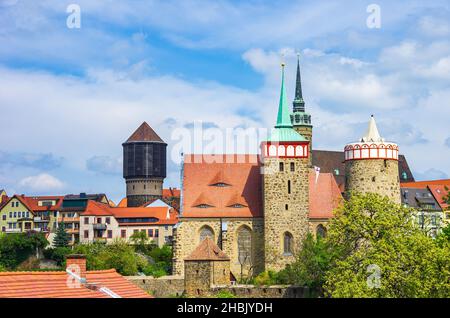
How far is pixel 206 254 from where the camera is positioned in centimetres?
5156

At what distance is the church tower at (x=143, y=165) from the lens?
109312mm

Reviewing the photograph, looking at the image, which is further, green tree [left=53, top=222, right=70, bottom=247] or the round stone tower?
green tree [left=53, top=222, right=70, bottom=247]

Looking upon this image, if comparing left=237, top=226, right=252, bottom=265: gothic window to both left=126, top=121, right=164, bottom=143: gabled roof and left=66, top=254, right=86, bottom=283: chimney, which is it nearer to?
left=66, top=254, right=86, bottom=283: chimney

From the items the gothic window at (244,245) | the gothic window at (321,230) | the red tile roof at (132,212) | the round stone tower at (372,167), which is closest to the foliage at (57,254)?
the red tile roof at (132,212)

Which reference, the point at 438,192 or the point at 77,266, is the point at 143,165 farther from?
the point at 77,266

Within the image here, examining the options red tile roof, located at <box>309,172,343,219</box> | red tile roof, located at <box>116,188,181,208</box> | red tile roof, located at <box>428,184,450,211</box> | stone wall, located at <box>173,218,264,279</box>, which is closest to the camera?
stone wall, located at <box>173,218,264,279</box>

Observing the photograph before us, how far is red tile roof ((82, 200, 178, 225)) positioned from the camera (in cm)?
8931

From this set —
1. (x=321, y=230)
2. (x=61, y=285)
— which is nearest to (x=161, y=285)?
(x=321, y=230)

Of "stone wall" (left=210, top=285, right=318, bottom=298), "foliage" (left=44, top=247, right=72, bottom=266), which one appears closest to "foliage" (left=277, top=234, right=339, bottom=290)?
"stone wall" (left=210, top=285, right=318, bottom=298)

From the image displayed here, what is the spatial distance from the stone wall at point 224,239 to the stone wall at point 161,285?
5.88 meters

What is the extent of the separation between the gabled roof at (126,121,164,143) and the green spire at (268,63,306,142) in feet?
172

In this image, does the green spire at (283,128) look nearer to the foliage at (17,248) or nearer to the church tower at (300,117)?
the foliage at (17,248)
